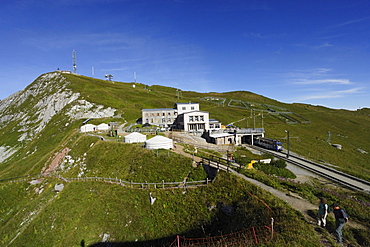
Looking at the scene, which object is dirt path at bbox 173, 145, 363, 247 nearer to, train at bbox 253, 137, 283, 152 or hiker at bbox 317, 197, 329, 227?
hiker at bbox 317, 197, 329, 227

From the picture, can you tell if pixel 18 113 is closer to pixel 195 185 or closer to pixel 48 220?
pixel 48 220

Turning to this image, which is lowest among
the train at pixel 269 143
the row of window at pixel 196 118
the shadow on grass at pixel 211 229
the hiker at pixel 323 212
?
the shadow on grass at pixel 211 229

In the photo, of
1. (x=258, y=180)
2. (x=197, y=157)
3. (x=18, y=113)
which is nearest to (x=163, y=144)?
(x=197, y=157)

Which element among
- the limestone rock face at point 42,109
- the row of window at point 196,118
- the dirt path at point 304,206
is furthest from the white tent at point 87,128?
the dirt path at point 304,206

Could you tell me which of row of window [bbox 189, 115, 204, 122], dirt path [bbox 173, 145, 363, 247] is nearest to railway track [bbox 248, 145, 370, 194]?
dirt path [bbox 173, 145, 363, 247]

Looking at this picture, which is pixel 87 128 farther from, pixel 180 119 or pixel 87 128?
pixel 180 119

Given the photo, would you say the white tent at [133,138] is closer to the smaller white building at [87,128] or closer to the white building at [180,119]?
the smaller white building at [87,128]
